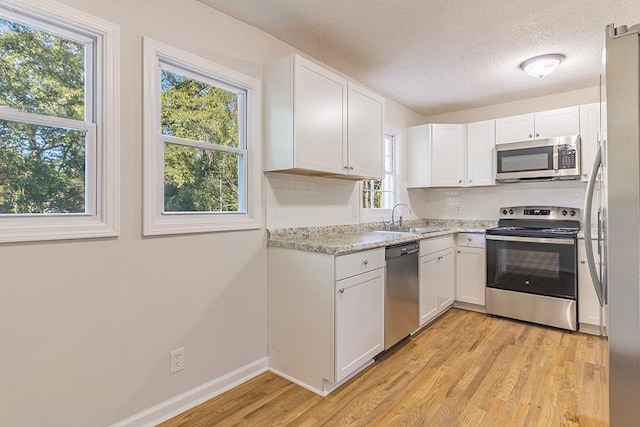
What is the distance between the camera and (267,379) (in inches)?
91.4

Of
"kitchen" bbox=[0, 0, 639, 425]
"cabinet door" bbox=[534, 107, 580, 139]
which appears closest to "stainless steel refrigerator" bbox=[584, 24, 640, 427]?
"kitchen" bbox=[0, 0, 639, 425]

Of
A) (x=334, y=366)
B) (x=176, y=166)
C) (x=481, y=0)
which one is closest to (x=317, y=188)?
(x=176, y=166)

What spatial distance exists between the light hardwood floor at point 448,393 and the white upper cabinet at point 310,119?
150 cm

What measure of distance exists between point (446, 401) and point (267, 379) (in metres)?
1.17

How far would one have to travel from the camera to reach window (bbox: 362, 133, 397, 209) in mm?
3768

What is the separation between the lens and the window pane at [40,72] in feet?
4.86

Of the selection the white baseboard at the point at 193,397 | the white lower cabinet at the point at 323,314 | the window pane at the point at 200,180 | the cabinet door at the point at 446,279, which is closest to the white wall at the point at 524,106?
the cabinet door at the point at 446,279

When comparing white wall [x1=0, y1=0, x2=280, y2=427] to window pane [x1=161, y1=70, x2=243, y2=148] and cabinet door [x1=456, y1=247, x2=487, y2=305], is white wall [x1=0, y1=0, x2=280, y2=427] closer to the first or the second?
window pane [x1=161, y1=70, x2=243, y2=148]

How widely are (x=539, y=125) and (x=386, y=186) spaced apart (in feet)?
5.68

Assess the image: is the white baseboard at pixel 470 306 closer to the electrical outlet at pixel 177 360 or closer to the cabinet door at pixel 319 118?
the cabinet door at pixel 319 118

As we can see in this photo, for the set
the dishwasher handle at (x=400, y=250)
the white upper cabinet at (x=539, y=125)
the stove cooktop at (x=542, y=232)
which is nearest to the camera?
the dishwasher handle at (x=400, y=250)

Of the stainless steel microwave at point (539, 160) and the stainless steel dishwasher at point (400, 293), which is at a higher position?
the stainless steel microwave at point (539, 160)

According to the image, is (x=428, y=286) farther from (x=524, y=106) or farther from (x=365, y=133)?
(x=524, y=106)

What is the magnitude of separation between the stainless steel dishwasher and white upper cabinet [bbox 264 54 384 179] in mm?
770
